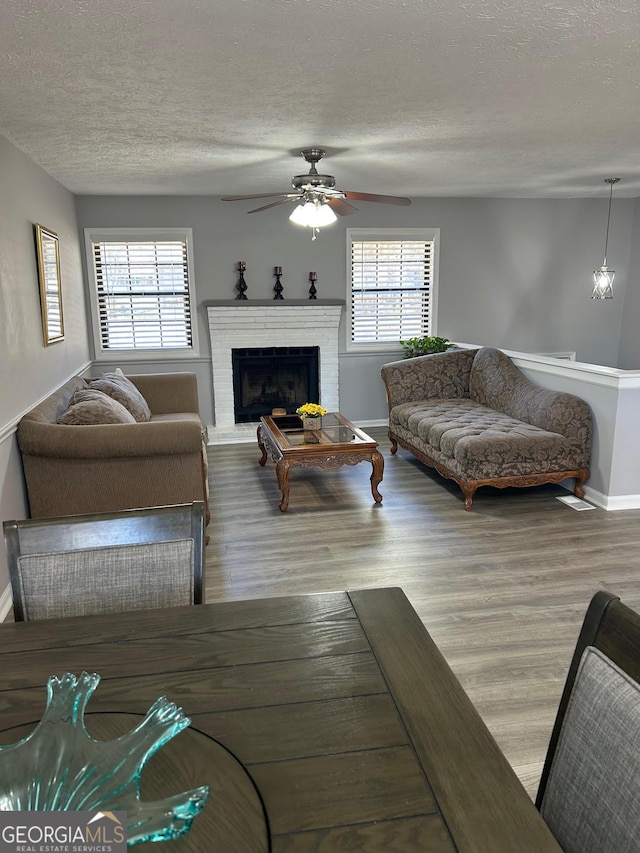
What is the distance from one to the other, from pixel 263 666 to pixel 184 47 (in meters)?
2.32

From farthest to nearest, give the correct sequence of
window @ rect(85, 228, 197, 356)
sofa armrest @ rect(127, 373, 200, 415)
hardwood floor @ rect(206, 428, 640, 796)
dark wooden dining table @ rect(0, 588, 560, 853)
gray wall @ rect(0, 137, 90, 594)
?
window @ rect(85, 228, 197, 356)
sofa armrest @ rect(127, 373, 200, 415)
gray wall @ rect(0, 137, 90, 594)
hardwood floor @ rect(206, 428, 640, 796)
dark wooden dining table @ rect(0, 588, 560, 853)

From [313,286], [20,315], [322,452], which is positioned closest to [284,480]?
[322,452]

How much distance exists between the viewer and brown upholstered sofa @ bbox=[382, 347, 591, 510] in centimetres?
438

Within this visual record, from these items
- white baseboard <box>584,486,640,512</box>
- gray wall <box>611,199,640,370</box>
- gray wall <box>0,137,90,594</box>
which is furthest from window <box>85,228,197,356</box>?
gray wall <box>611,199,640,370</box>

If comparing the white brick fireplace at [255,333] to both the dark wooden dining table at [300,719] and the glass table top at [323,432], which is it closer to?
the glass table top at [323,432]

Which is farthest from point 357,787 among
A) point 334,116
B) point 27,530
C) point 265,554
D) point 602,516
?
point 602,516

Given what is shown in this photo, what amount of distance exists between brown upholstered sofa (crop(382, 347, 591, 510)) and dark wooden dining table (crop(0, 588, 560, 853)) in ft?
10.2

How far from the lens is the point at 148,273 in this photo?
6.39 meters

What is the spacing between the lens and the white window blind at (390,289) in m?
6.77

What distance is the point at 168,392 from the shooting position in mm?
5770

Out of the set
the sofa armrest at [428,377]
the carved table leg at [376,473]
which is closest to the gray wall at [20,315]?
the carved table leg at [376,473]

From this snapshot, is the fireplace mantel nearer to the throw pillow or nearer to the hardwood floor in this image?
the throw pillow

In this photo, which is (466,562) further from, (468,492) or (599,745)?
(599,745)

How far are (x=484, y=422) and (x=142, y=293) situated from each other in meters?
3.75
